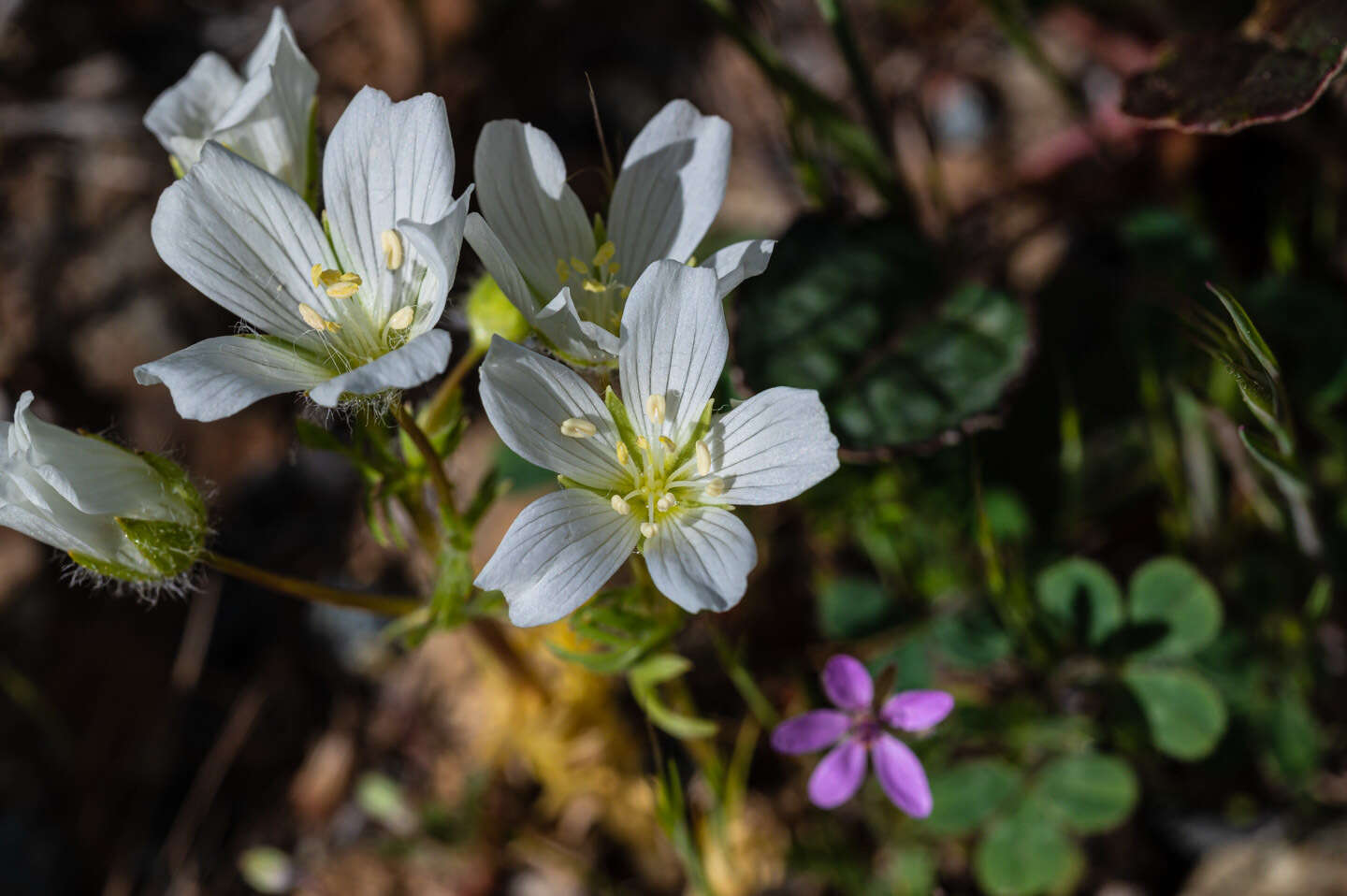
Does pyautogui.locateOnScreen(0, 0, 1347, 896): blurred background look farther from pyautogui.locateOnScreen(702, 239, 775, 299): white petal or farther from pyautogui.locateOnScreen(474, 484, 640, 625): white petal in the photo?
pyautogui.locateOnScreen(702, 239, 775, 299): white petal

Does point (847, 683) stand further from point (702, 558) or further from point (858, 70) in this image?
point (858, 70)

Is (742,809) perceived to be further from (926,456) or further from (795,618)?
(926,456)

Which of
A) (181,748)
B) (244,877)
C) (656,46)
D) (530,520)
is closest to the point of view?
(530,520)

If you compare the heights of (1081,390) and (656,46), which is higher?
(656,46)

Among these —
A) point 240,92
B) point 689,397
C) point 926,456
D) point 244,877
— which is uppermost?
point 240,92

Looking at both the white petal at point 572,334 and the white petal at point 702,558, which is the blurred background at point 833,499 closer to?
the white petal at point 702,558

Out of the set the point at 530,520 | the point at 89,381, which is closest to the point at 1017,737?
the point at 530,520

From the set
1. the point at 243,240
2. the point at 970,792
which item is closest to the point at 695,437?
the point at 243,240

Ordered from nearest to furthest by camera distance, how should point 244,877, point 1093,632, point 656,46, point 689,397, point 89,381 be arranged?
point 689,397 < point 1093,632 < point 244,877 < point 89,381 < point 656,46
